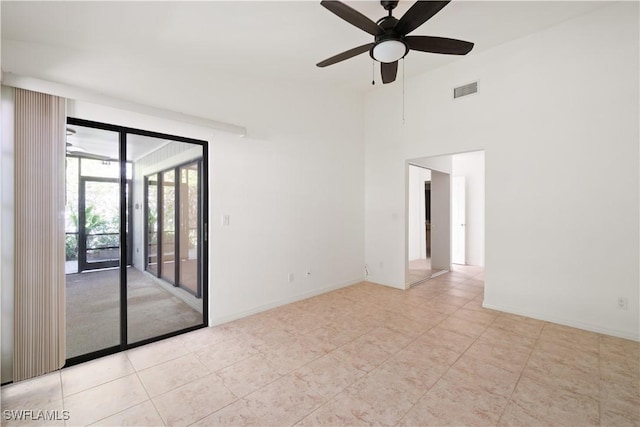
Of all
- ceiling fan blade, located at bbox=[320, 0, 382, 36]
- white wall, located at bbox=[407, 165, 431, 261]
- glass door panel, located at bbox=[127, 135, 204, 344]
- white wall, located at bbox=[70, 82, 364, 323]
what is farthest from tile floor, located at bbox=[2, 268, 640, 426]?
white wall, located at bbox=[407, 165, 431, 261]

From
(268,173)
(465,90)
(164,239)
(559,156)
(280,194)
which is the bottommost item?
(164,239)

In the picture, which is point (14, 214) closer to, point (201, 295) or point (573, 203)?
point (201, 295)

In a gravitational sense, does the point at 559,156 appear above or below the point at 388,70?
below

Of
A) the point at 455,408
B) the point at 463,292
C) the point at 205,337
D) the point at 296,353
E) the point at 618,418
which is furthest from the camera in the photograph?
the point at 463,292

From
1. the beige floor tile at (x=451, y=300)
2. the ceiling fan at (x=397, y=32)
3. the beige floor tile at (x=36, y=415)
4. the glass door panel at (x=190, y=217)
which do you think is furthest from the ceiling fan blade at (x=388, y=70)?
the beige floor tile at (x=36, y=415)

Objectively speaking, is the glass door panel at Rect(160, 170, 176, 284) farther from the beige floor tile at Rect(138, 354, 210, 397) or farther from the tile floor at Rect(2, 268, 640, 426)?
the beige floor tile at Rect(138, 354, 210, 397)

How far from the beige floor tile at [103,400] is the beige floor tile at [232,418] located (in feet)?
1.97

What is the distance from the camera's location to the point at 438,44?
98.5 inches

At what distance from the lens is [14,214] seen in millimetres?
2242

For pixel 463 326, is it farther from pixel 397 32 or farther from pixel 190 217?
pixel 190 217

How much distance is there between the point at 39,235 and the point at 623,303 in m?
5.73

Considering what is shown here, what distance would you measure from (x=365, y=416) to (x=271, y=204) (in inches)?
108

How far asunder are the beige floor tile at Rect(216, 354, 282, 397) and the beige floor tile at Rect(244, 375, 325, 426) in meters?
0.07

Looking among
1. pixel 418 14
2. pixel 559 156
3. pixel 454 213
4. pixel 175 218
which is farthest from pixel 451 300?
pixel 175 218
